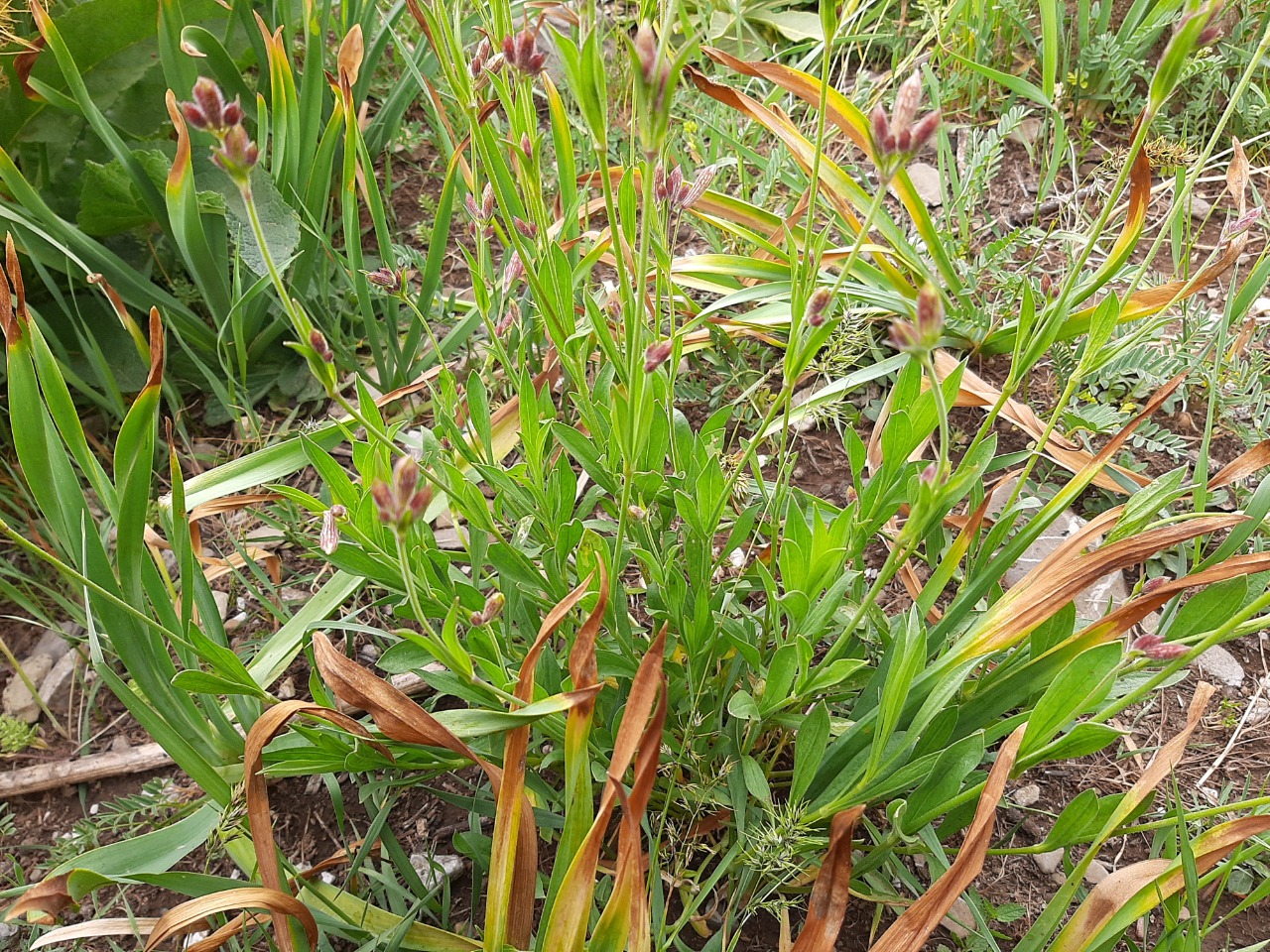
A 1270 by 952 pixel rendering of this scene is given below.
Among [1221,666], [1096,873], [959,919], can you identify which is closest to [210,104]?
[959,919]

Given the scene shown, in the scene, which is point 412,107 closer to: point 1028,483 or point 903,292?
point 903,292

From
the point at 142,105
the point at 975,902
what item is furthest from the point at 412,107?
the point at 975,902

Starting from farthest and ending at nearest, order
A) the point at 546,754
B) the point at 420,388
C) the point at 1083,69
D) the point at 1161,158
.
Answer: the point at 1083,69 → the point at 1161,158 → the point at 420,388 → the point at 546,754

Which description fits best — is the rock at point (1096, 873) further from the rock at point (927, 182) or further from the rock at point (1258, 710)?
the rock at point (927, 182)

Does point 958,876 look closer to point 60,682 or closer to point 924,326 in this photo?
point 924,326

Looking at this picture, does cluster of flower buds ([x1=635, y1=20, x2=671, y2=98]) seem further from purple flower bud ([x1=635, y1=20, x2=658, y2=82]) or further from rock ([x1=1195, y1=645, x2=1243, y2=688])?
rock ([x1=1195, y1=645, x2=1243, y2=688])

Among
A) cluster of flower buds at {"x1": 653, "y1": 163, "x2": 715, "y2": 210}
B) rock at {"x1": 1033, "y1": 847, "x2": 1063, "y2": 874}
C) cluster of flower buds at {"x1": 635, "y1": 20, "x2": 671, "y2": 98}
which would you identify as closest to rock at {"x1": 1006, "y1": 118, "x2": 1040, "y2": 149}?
cluster of flower buds at {"x1": 653, "y1": 163, "x2": 715, "y2": 210}
